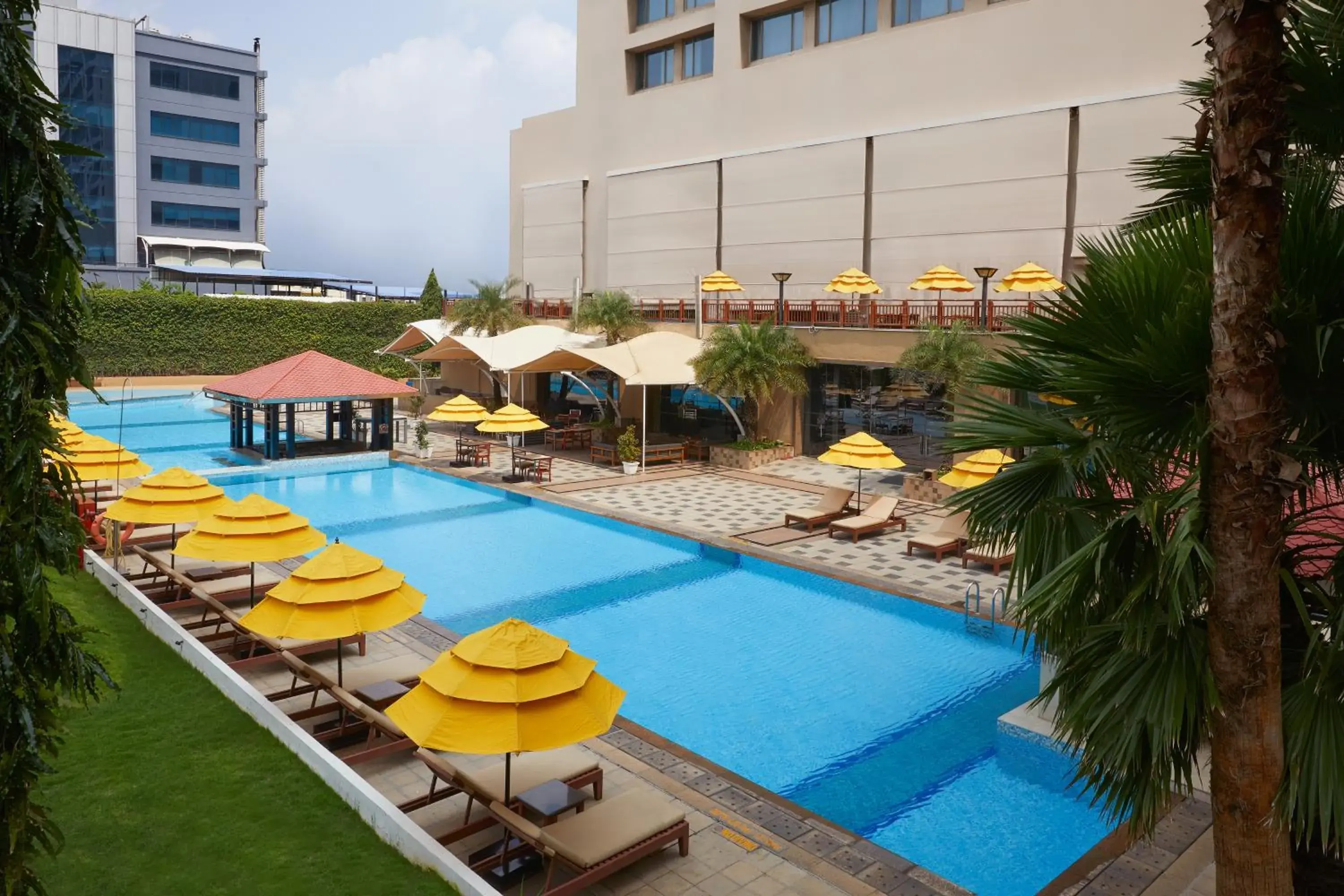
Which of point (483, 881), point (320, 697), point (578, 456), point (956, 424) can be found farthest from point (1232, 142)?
point (578, 456)

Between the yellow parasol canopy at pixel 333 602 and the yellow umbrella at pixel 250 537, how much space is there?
2163mm

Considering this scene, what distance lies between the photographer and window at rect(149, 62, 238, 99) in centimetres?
6644

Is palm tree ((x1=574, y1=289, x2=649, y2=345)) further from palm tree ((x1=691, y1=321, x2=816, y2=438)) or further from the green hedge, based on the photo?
the green hedge

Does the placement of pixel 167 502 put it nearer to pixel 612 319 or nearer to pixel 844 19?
pixel 612 319

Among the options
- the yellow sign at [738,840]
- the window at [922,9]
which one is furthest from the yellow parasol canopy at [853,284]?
the yellow sign at [738,840]

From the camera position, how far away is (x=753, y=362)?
26641 mm

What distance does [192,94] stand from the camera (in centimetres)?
6794

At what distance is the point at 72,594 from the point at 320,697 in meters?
5.04

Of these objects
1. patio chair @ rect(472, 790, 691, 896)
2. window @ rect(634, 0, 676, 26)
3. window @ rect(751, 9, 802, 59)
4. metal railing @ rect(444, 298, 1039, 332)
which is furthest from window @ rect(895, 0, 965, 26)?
patio chair @ rect(472, 790, 691, 896)

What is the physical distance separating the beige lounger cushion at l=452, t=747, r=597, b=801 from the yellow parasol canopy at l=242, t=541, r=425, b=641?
1858 mm

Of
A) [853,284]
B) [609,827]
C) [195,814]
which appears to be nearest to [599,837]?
[609,827]

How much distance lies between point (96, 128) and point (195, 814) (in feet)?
225

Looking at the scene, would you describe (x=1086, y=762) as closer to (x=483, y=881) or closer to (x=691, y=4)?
(x=483, y=881)

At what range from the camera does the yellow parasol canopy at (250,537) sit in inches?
474
